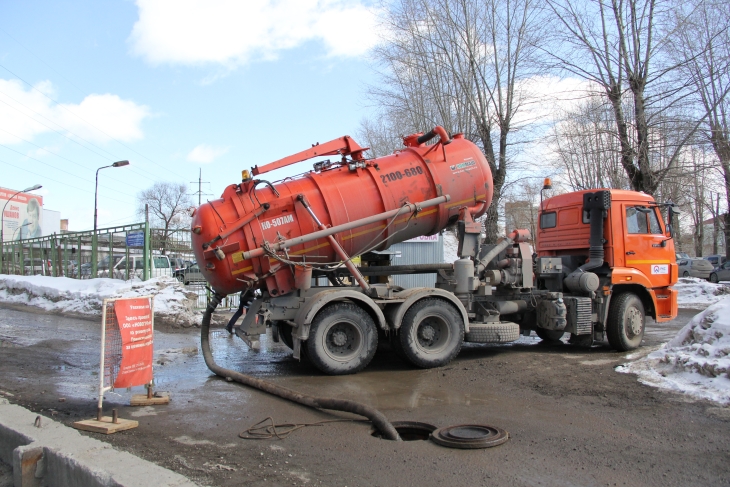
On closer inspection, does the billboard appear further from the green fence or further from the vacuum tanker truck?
the vacuum tanker truck

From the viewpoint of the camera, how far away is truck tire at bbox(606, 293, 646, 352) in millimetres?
9461

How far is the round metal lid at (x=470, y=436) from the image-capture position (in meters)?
4.54

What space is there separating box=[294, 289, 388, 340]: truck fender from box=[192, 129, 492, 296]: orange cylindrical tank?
472mm

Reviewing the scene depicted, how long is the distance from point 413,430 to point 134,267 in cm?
1614

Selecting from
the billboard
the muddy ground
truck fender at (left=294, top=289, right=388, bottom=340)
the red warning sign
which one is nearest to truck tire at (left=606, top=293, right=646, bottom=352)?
the muddy ground

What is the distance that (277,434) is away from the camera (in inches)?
194

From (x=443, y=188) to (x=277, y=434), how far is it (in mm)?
4888

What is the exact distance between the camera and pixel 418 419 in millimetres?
5484

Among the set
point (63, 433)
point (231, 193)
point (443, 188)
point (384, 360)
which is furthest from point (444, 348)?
point (63, 433)

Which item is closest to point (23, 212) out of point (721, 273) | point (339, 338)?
point (721, 273)

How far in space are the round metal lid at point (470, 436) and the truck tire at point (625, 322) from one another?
5.44 m

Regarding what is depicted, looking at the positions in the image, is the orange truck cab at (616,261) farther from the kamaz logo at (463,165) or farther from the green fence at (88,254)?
the green fence at (88,254)

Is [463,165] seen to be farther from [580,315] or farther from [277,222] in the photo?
[580,315]

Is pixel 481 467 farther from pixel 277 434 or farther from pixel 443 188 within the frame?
pixel 443 188
